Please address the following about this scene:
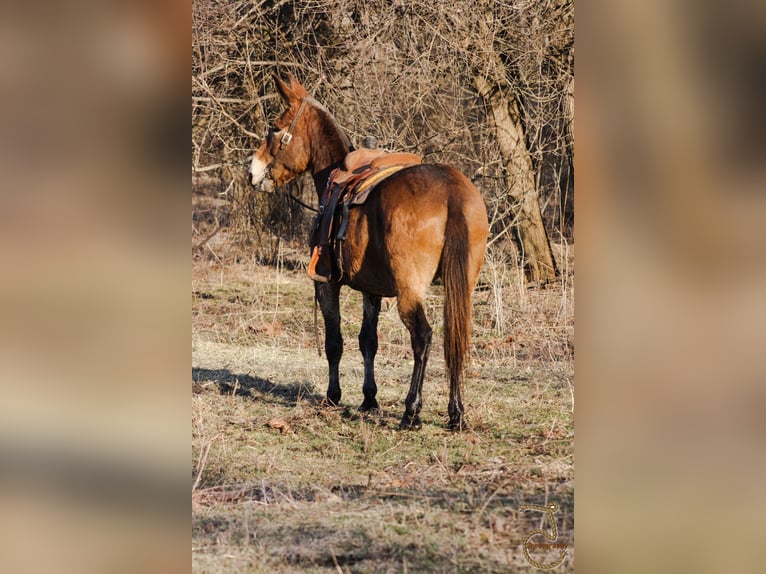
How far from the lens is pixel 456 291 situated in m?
5.32

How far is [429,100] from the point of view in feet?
34.7

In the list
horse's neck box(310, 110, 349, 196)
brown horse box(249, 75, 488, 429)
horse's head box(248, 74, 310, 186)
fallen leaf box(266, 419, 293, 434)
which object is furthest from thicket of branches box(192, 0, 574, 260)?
fallen leaf box(266, 419, 293, 434)

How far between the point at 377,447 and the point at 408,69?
639 centimetres

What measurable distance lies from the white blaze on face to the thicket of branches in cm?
351

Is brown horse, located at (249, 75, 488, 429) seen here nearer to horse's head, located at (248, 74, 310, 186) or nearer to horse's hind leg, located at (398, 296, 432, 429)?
horse's hind leg, located at (398, 296, 432, 429)

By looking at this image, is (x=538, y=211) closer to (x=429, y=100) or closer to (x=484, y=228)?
(x=429, y=100)

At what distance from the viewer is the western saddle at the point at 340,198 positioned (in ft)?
19.6

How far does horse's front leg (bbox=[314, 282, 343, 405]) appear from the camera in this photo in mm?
6660

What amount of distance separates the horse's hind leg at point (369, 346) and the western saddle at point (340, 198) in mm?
479

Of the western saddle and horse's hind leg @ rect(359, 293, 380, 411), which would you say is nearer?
the western saddle
